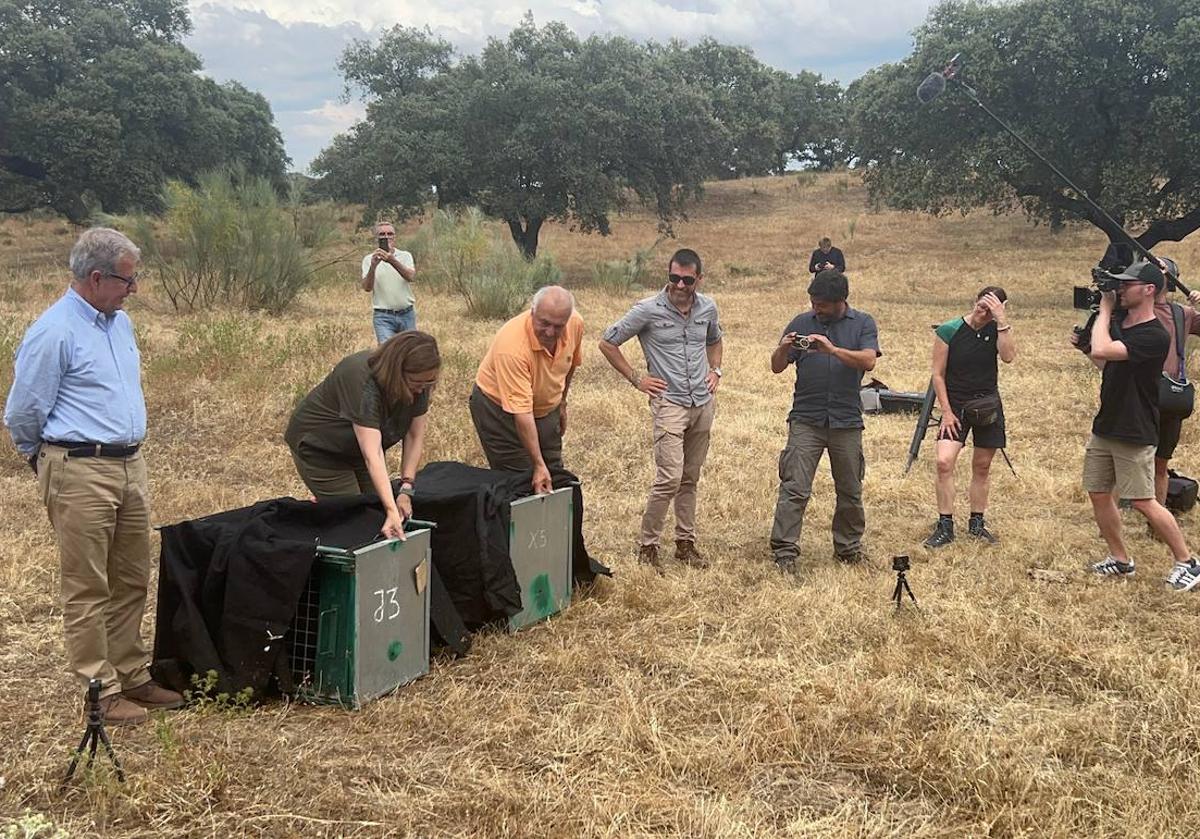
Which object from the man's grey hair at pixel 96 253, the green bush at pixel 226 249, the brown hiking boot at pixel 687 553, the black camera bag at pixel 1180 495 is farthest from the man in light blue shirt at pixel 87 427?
the green bush at pixel 226 249

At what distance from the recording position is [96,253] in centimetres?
318

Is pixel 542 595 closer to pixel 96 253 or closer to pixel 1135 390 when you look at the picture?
pixel 96 253

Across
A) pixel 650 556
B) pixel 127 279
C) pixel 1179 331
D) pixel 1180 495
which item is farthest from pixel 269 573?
pixel 1180 495

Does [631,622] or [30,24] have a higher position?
[30,24]

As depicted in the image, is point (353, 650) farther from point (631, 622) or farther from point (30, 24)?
point (30, 24)

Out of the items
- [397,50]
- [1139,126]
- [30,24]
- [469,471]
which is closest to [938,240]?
[1139,126]

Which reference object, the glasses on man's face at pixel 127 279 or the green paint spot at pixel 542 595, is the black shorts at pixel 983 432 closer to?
the green paint spot at pixel 542 595

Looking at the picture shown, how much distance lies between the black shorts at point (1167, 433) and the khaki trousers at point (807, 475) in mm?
1768

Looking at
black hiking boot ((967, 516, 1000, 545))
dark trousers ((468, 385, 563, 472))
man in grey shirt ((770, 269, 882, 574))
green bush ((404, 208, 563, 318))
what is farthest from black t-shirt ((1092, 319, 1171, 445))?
green bush ((404, 208, 563, 318))

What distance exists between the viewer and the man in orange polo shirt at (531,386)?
14.9 ft

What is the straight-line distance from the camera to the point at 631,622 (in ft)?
14.6

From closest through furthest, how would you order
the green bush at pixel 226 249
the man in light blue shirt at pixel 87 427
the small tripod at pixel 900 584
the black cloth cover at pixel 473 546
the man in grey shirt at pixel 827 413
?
the man in light blue shirt at pixel 87 427, the black cloth cover at pixel 473 546, the small tripod at pixel 900 584, the man in grey shirt at pixel 827 413, the green bush at pixel 226 249

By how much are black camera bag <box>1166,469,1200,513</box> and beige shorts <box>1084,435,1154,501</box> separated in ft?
4.49

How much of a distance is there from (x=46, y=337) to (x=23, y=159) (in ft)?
81.4
